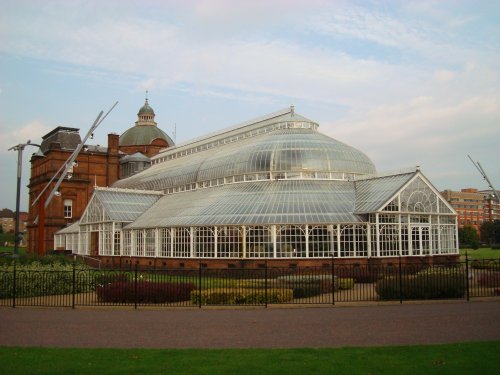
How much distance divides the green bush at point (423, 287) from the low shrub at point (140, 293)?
9.73 meters

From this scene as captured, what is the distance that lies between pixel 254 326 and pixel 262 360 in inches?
215

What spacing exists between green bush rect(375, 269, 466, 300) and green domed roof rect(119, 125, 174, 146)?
7403 centimetres

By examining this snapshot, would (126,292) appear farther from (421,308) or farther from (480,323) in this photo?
(480,323)

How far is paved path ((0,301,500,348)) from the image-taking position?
597 inches

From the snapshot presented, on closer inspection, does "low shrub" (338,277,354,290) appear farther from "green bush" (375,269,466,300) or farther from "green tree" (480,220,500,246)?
"green tree" (480,220,500,246)

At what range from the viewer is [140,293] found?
25000 mm

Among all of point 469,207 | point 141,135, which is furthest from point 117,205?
point 469,207

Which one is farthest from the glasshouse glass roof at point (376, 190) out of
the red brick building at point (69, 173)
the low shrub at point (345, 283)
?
the red brick building at point (69, 173)

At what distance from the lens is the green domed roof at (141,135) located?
3733 inches

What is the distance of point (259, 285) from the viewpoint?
1075 inches

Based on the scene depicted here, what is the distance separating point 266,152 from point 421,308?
30.8 meters

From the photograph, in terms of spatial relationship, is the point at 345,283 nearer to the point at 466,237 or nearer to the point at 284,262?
the point at 284,262

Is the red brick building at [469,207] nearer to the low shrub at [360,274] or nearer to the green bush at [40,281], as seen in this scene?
the low shrub at [360,274]

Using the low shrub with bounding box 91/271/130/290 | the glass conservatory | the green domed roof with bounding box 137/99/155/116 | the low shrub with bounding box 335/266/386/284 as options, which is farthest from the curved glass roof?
the green domed roof with bounding box 137/99/155/116
